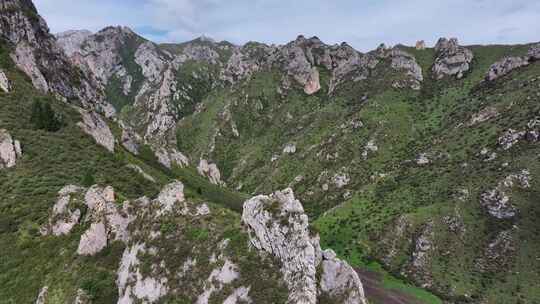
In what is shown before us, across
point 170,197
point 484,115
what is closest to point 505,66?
point 484,115

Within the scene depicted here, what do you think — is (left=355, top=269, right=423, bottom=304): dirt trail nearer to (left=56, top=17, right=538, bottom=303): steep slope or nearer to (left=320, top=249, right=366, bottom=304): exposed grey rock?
(left=56, top=17, right=538, bottom=303): steep slope

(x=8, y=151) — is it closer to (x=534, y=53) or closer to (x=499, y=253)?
(x=499, y=253)

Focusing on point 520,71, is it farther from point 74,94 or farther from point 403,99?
point 74,94

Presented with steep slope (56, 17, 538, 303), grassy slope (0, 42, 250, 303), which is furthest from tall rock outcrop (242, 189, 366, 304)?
steep slope (56, 17, 538, 303)

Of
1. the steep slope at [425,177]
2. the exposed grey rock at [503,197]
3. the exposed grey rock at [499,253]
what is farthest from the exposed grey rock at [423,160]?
the exposed grey rock at [499,253]

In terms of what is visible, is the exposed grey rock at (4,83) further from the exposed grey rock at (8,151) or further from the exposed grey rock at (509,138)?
the exposed grey rock at (509,138)

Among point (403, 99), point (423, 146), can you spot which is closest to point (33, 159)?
point (423, 146)
